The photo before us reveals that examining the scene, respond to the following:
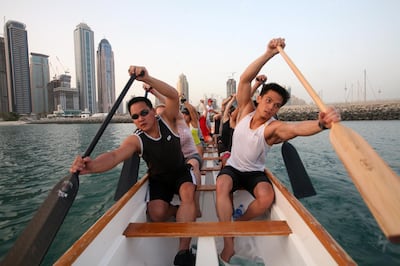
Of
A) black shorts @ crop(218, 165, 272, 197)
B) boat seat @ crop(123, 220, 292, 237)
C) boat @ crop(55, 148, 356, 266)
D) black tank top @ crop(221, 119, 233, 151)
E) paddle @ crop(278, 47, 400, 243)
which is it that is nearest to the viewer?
paddle @ crop(278, 47, 400, 243)

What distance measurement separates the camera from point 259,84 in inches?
136

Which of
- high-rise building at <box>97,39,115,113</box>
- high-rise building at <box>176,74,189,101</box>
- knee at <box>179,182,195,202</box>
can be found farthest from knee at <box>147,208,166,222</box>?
high-rise building at <box>97,39,115,113</box>

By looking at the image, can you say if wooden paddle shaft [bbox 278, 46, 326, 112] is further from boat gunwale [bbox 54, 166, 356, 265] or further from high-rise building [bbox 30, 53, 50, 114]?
high-rise building [bbox 30, 53, 50, 114]

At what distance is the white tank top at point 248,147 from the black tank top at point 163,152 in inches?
25.6

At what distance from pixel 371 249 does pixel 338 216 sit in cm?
97

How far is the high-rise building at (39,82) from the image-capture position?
103 meters

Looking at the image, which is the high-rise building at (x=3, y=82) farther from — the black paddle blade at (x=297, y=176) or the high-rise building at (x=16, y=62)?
the black paddle blade at (x=297, y=176)

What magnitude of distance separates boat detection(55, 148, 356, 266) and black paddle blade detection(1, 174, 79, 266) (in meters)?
0.33

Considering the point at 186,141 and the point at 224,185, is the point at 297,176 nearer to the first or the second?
the point at 224,185

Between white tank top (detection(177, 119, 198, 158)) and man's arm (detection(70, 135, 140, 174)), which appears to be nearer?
man's arm (detection(70, 135, 140, 174))

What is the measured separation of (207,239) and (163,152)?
3.45 feet

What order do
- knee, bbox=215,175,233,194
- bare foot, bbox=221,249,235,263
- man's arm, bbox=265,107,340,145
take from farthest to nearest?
1. knee, bbox=215,175,233,194
2. bare foot, bbox=221,249,235,263
3. man's arm, bbox=265,107,340,145

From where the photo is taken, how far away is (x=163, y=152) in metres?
2.54

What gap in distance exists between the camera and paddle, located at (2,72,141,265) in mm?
1464
